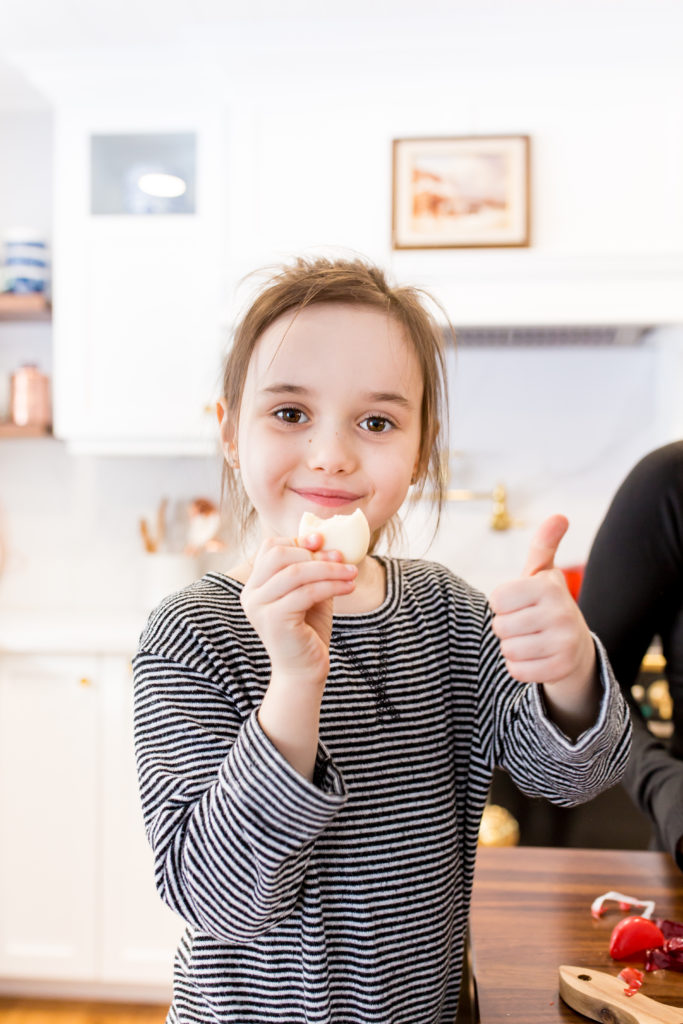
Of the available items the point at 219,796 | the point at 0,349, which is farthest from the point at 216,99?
the point at 219,796

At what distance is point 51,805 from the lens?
88.4 inches

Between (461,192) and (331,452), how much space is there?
179 centimetres

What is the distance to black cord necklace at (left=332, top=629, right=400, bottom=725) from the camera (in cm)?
76

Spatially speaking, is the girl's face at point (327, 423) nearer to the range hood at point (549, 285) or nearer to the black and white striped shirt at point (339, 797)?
the black and white striped shirt at point (339, 797)

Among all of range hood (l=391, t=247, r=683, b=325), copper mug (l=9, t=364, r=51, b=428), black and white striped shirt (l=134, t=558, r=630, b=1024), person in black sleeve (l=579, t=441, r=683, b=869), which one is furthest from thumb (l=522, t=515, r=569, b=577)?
copper mug (l=9, t=364, r=51, b=428)

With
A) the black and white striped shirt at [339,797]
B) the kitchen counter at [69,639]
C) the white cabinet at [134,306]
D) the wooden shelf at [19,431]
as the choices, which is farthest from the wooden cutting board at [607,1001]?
the wooden shelf at [19,431]

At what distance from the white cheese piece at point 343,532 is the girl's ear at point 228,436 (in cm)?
19

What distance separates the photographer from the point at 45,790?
2.25 m

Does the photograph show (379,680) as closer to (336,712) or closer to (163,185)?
(336,712)

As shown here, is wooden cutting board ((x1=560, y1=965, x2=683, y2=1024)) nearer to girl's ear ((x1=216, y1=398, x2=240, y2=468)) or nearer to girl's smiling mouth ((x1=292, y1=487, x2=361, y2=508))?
girl's smiling mouth ((x1=292, y1=487, x2=361, y2=508))

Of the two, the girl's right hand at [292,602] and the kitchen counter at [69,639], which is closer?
the girl's right hand at [292,602]

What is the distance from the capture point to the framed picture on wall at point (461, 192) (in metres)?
2.23

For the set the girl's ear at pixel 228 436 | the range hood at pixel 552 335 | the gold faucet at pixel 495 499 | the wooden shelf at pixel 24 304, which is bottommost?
the gold faucet at pixel 495 499

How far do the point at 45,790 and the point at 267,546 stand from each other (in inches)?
75.2
